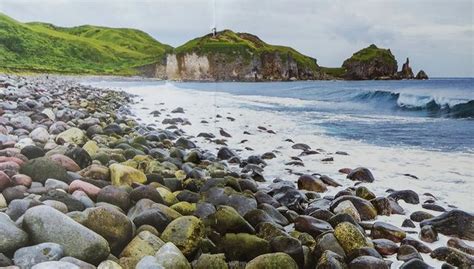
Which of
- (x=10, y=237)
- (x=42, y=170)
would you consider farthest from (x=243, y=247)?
(x=42, y=170)

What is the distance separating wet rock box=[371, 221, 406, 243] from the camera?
239cm

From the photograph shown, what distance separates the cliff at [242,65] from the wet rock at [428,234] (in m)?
17.9

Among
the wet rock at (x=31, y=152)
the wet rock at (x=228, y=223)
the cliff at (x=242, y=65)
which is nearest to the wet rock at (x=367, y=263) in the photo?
the wet rock at (x=228, y=223)

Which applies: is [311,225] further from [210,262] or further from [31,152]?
[31,152]

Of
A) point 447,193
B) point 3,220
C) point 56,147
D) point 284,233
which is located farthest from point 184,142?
point 3,220

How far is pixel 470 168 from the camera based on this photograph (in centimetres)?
429

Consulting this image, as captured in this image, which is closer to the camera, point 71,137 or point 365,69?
point 71,137

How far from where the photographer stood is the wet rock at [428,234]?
2428 mm

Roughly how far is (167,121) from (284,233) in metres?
5.33

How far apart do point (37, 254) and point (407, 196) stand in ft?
8.41

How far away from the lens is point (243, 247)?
6.28 ft

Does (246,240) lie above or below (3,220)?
below

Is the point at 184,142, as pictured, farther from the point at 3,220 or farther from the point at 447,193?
the point at 3,220

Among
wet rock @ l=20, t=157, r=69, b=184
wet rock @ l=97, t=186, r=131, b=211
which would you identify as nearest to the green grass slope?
wet rock @ l=20, t=157, r=69, b=184
